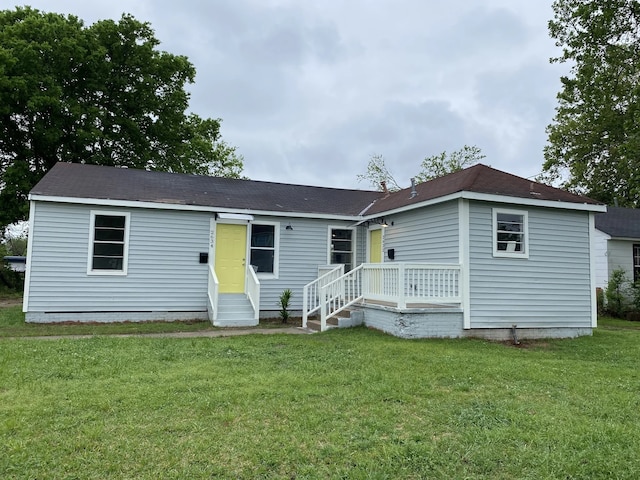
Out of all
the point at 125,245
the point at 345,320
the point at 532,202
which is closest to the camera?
the point at 532,202

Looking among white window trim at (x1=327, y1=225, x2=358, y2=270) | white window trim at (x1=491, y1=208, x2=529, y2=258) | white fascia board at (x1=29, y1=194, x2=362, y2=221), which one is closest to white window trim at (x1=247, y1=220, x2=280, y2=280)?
white fascia board at (x1=29, y1=194, x2=362, y2=221)

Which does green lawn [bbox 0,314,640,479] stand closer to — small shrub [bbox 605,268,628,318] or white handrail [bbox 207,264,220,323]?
white handrail [bbox 207,264,220,323]

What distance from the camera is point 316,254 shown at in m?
11.9

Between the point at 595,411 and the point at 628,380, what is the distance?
6.05 feet

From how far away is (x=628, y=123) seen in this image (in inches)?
598

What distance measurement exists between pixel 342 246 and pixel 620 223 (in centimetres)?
1174

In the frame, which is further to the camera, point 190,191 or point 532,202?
point 190,191

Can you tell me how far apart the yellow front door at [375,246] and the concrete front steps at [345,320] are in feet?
8.19

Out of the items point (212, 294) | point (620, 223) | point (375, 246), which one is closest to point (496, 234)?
point (375, 246)

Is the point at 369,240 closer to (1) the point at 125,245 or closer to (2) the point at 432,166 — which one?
(1) the point at 125,245

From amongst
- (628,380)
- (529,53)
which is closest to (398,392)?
(628,380)

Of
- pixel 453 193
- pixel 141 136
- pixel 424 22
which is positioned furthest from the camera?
pixel 141 136

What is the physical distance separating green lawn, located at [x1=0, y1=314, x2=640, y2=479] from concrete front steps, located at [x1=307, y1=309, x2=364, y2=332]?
2700 mm

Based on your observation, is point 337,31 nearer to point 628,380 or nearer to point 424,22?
point 424,22
